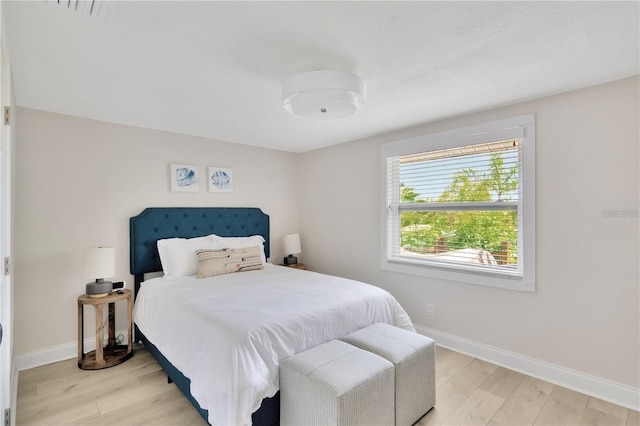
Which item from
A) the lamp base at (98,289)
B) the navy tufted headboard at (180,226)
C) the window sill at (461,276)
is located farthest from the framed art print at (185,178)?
the window sill at (461,276)

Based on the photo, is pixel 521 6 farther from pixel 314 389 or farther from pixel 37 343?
pixel 37 343

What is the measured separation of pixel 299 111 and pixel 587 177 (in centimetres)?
217

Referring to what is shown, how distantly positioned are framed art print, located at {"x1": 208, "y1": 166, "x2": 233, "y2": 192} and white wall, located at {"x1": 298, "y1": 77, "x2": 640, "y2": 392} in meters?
2.48

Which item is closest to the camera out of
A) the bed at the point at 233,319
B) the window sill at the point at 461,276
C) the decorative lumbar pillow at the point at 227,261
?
the bed at the point at 233,319

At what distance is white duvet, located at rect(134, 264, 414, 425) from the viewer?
1700 mm

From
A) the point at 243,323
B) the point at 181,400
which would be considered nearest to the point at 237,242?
the point at 181,400

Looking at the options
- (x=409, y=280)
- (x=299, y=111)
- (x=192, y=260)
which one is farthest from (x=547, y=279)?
(x=192, y=260)

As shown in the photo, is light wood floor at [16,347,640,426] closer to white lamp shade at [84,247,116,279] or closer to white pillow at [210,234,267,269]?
white lamp shade at [84,247,116,279]

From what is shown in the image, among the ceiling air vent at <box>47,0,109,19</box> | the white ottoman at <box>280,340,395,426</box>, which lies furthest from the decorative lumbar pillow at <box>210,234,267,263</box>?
the ceiling air vent at <box>47,0,109,19</box>

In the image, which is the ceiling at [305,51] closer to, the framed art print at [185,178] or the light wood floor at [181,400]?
the framed art print at [185,178]

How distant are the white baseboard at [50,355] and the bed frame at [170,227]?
0.43 metres

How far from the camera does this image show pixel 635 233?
2.18 meters

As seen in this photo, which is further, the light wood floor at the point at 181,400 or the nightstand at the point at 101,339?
the nightstand at the point at 101,339

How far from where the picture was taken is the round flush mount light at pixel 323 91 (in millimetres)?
1901
